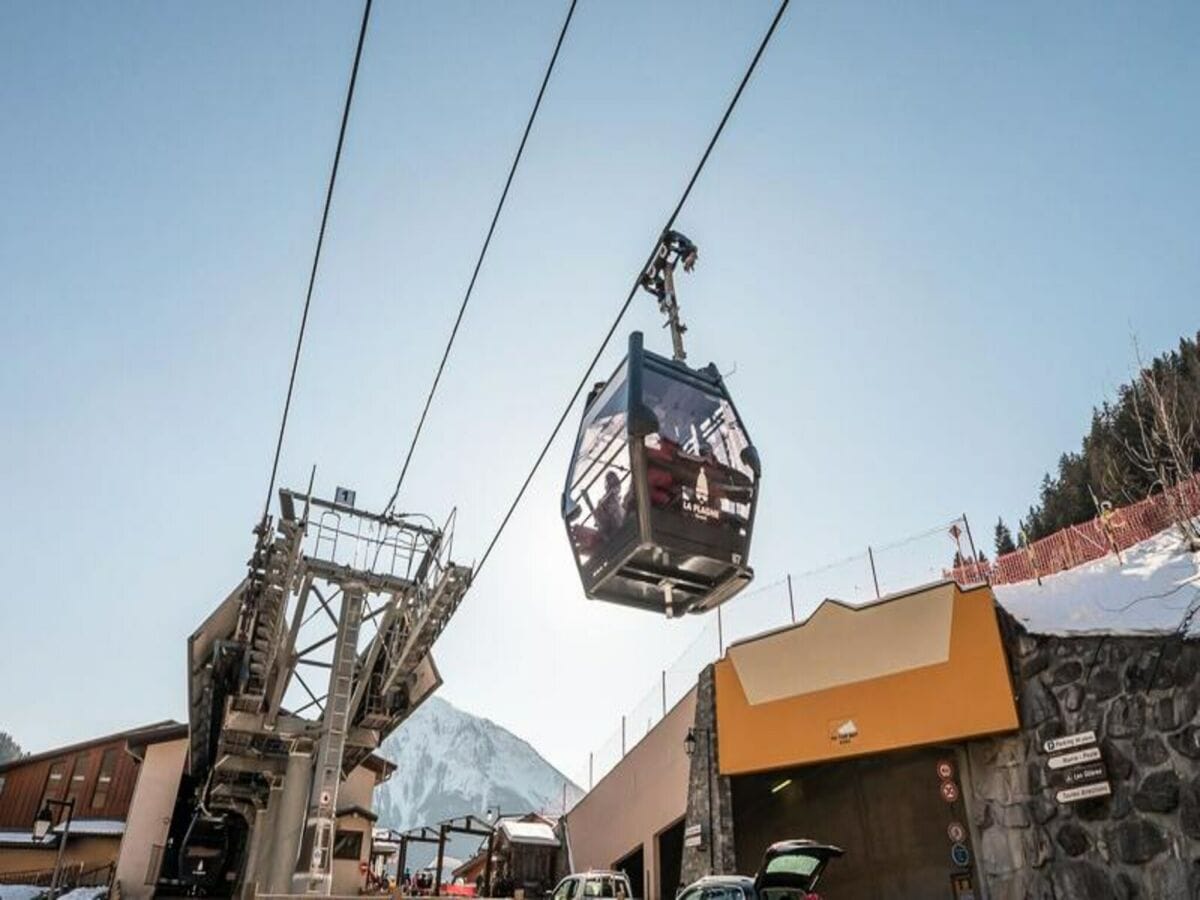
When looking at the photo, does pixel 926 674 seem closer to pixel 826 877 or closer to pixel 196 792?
pixel 826 877

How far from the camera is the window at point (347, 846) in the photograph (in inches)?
1046

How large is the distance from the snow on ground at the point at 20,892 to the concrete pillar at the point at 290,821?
1269cm

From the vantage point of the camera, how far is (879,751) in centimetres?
1446

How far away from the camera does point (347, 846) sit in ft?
87.5

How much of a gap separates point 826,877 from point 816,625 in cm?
598

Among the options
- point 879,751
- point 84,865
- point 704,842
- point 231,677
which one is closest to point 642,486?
point 879,751

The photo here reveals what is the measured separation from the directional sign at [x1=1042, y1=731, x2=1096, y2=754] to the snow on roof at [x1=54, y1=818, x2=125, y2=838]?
31851 millimetres

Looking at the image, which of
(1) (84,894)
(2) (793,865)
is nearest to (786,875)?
(2) (793,865)

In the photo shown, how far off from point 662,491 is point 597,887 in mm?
12331

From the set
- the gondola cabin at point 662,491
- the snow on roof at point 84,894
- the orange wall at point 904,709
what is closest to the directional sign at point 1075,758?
the orange wall at point 904,709

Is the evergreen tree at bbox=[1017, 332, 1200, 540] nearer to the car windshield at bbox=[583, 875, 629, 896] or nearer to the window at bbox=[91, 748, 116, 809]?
the car windshield at bbox=[583, 875, 629, 896]

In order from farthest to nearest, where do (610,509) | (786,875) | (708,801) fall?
(708,801) < (786,875) < (610,509)

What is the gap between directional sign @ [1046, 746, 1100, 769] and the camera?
1195 centimetres

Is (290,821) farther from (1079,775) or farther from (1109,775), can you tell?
(1109,775)
